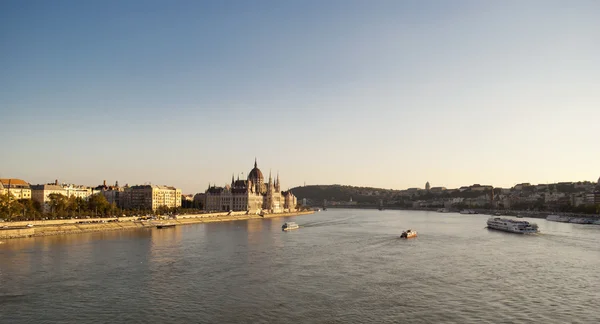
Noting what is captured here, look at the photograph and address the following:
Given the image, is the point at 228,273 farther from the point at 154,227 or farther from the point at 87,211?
the point at 87,211

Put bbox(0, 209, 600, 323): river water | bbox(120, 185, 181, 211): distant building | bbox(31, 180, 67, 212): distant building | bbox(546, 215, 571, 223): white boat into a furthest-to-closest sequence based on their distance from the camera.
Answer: bbox(120, 185, 181, 211): distant building → bbox(546, 215, 571, 223): white boat → bbox(31, 180, 67, 212): distant building → bbox(0, 209, 600, 323): river water

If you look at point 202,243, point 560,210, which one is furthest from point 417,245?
point 560,210

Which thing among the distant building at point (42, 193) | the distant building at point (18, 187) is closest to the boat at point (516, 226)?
the distant building at point (42, 193)

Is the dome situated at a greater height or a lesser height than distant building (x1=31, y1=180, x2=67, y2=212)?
greater

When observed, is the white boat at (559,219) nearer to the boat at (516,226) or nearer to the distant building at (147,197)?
the boat at (516,226)

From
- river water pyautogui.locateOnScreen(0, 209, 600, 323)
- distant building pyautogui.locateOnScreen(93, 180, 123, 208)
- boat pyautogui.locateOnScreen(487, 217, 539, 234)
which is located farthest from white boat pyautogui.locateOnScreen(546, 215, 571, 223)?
distant building pyautogui.locateOnScreen(93, 180, 123, 208)

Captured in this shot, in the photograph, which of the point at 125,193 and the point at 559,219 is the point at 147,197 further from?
the point at 559,219

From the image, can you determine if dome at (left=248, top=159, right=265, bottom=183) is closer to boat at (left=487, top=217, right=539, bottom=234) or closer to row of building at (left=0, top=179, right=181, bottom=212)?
row of building at (left=0, top=179, right=181, bottom=212)
